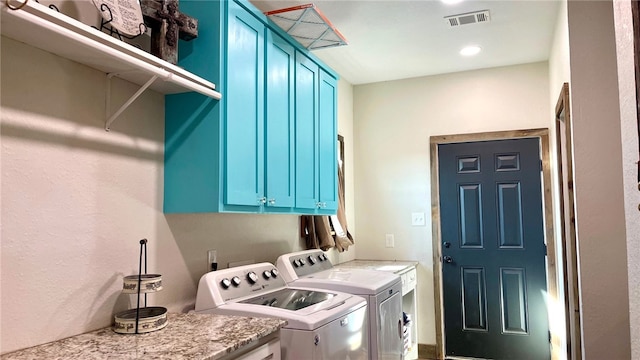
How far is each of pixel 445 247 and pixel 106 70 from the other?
10.6ft

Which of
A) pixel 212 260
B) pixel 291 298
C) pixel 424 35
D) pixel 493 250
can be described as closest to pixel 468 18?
pixel 424 35

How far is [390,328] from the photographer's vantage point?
9.37 feet

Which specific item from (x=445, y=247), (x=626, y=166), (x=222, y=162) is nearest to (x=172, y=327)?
(x=222, y=162)

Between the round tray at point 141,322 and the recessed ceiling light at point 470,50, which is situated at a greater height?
the recessed ceiling light at point 470,50

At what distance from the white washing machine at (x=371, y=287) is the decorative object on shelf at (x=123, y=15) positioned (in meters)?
1.64

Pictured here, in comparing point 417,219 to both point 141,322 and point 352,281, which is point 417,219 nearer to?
point 352,281

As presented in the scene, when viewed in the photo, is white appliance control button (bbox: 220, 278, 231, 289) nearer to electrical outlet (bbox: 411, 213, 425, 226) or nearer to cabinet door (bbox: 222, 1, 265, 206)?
cabinet door (bbox: 222, 1, 265, 206)

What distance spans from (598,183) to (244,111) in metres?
1.80

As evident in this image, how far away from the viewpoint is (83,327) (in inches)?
68.0

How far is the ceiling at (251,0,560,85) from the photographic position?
288 cm

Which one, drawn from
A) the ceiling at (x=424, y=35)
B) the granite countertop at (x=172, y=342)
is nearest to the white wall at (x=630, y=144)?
the granite countertop at (x=172, y=342)

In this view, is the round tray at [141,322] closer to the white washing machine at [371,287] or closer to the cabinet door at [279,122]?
the cabinet door at [279,122]

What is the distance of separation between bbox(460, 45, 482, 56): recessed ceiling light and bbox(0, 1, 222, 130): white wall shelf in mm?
2354

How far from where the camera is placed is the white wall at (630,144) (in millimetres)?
1019
